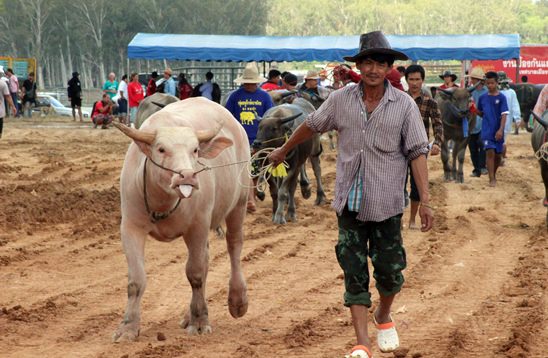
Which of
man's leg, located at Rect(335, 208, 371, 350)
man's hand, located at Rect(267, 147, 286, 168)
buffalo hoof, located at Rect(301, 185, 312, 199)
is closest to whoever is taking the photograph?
man's leg, located at Rect(335, 208, 371, 350)

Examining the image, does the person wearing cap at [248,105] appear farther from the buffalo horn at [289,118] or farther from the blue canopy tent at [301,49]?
the blue canopy tent at [301,49]

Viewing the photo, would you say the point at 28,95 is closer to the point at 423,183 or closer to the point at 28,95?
the point at 28,95

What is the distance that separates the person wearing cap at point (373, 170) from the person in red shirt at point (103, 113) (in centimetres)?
2831

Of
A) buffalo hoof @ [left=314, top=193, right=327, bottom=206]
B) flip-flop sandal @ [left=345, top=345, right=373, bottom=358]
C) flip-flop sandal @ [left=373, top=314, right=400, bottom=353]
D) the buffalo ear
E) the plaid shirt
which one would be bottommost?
buffalo hoof @ [left=314, top=193, right=327, bottom=206]

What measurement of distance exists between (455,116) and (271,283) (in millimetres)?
10465

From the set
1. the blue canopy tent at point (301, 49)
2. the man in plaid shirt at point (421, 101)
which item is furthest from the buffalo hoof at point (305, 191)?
the blue canopy tent at point (301, 49)

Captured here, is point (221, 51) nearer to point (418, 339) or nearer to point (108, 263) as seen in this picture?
point (108, 263)

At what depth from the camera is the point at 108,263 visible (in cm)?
1131

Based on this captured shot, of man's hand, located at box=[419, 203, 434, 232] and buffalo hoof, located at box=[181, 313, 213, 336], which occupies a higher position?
man's hand, located at box=[419, 203, 434, 232]

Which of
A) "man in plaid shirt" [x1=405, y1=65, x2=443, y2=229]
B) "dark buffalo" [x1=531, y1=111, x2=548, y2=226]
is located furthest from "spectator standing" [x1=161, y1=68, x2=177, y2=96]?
"man in plaid shirt" [x1=405, y1=65, x2=443, y2=229]

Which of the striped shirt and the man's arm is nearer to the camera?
the striped shirt

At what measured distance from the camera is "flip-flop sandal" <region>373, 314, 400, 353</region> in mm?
6887

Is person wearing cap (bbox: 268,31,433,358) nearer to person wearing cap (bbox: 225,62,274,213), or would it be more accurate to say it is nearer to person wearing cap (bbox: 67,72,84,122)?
person wearing cap (bbox: 225,62,274,213)

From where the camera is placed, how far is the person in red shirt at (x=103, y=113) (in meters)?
34.8
